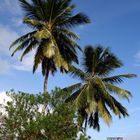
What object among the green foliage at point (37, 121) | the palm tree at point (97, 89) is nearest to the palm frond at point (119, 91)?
the palm tree at point (97, 89)

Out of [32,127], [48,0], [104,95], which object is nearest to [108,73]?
[104,95]

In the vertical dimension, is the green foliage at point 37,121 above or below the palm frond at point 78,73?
below

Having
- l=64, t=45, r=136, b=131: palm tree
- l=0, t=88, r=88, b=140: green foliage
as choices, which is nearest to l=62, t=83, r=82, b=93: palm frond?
l=64, t=45, r=136, b=131: palm tree

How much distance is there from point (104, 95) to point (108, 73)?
3136mm

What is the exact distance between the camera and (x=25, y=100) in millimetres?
26812

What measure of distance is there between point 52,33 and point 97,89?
20.9 feet

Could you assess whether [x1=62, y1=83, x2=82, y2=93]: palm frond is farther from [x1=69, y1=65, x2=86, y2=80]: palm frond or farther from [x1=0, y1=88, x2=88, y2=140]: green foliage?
[x1=0, y1=88, x2=88, y2=140]: green foliage

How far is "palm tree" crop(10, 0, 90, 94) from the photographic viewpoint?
33.9m

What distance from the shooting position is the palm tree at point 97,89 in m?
36.8

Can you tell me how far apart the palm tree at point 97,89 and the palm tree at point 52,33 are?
296 centimetres

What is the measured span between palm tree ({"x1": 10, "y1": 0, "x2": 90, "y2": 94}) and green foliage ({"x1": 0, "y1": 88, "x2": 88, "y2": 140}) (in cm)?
647

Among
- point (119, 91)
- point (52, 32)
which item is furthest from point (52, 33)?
point (119, 91)

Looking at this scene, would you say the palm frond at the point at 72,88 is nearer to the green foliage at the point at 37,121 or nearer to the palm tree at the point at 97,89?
the palm tree at the point at 97,89

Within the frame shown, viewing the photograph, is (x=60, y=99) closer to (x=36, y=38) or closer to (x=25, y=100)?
(x=25, y=100)
